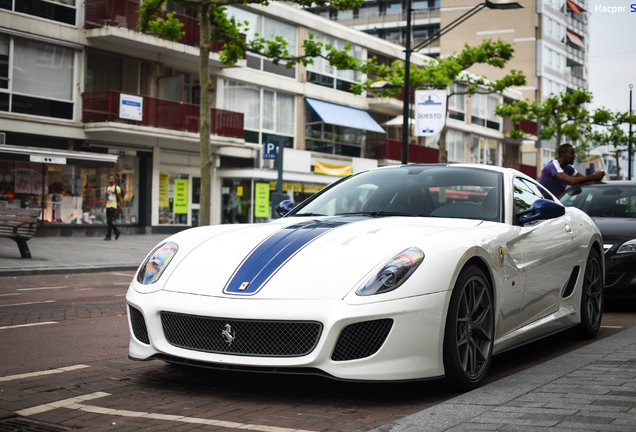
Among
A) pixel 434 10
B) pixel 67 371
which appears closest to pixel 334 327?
pixel 67 371

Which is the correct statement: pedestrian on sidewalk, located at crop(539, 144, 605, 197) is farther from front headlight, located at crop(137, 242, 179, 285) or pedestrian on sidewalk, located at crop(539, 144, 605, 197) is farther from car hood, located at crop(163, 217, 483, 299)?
front headlight, located at crop(137, 242, 179, 285)

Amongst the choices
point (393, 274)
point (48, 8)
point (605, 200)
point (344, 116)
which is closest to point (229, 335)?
point (393, 274)

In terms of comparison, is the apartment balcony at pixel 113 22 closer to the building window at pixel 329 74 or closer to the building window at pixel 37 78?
the building window at pixel 37 78

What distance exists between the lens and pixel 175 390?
4.73m

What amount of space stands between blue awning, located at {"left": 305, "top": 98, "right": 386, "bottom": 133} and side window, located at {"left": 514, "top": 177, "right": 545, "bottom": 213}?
31.0 meters

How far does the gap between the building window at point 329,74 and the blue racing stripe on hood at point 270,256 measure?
33.2 m

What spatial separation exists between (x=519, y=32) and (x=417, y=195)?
6728 centimetres

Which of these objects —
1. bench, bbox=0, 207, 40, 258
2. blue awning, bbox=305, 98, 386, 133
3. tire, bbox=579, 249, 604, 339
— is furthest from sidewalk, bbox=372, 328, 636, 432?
blue awning, bbox=305, 98, 386, 133

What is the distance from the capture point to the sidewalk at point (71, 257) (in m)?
14.2

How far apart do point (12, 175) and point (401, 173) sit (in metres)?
21.2

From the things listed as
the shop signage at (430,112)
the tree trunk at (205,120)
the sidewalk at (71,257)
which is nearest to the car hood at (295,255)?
the sidewalk at (71,257)

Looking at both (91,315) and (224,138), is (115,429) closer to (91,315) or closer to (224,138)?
(91,315)

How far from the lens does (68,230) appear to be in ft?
87.7

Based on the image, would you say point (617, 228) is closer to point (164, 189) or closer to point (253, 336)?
point (253, 336)
